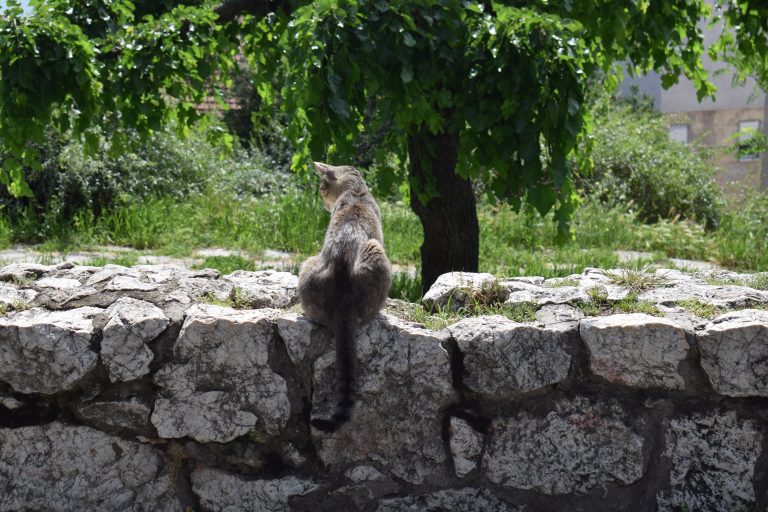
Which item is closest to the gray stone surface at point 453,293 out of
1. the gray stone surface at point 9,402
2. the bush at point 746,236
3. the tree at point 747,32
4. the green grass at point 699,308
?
the green grass at point 699,308

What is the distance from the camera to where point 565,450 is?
318cm

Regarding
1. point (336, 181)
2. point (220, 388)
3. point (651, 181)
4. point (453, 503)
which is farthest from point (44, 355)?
point (651, 181)

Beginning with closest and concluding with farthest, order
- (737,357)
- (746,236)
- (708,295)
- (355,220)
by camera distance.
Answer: (737,357) → (355,220) → (708,295) → (746,236)

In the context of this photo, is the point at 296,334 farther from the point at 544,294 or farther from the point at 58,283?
the point at 58,283

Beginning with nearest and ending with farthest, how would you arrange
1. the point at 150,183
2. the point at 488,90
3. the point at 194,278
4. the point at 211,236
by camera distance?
the point at 194,278
the point at 488,90
the point at 211,236
the point at 150,183

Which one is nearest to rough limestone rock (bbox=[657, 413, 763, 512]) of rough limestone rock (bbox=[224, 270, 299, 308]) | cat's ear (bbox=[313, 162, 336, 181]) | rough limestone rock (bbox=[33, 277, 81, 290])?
rough limestone rock (bbox=[224, 270, 299, 308])

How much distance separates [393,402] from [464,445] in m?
0.33

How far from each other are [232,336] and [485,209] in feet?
22.7

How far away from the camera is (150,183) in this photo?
931 centimetres

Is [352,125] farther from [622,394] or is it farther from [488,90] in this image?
[622,394]

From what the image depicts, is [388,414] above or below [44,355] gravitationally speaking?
below

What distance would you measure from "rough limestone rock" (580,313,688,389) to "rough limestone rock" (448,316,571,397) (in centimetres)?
13

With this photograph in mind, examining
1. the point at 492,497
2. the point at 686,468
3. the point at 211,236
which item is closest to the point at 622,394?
the point at 686,468

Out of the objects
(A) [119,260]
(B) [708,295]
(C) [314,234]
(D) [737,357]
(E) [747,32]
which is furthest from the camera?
(C) [314,234]
